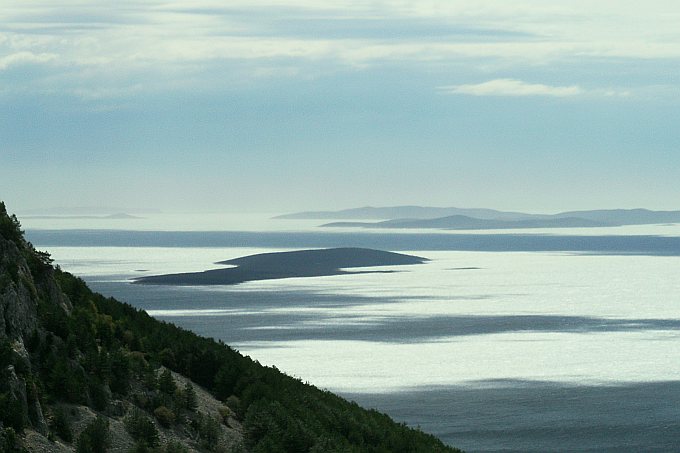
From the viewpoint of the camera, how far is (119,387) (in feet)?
108

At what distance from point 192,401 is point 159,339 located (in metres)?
5.95

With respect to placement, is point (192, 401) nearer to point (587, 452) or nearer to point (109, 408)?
point (109, 408)

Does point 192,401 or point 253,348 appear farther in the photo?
point 253,348

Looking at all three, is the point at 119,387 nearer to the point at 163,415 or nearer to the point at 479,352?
the point at 163,415

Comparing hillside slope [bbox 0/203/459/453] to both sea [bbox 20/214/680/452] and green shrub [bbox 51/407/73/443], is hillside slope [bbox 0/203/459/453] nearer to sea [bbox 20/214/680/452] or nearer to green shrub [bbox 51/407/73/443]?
green shrub [bbox 51/407/73/443]

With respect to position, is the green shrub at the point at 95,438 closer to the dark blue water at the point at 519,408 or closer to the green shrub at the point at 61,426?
the green shrub at the point at 61,426

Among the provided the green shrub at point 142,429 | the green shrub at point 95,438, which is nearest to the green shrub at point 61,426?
the green shrub at point 95,438

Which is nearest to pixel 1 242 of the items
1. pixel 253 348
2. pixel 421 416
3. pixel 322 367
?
pixel 421 416

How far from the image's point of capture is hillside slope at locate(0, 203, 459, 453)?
29047 millimetres

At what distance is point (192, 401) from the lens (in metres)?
34.3

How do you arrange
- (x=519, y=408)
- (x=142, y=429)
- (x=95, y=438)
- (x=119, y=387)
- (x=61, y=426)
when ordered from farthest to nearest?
(x=519, y=408), (x=119, y=387), (x=142, y=429), (x=61, y=426), (x=95, y=438)

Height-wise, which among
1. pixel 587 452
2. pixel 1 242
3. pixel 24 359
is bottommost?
pixel 587 452

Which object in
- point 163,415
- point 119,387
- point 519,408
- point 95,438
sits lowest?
point 519,408

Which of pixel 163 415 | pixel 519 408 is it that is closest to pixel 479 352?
pixel 519 408
